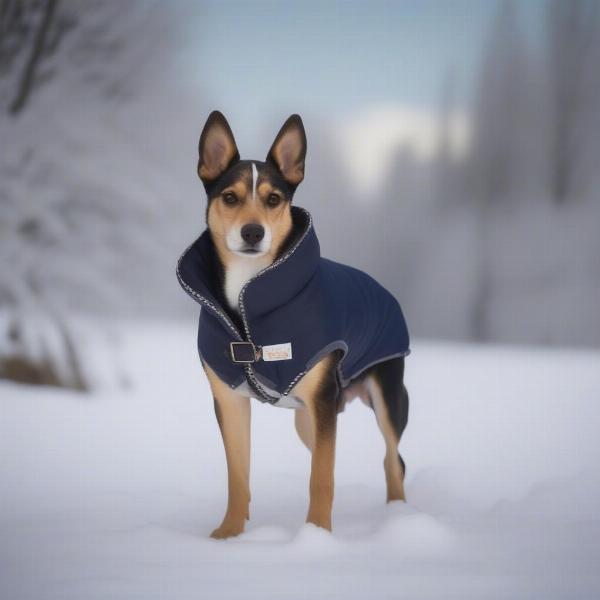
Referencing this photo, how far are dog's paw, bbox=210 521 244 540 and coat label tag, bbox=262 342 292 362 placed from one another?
0.69 meters

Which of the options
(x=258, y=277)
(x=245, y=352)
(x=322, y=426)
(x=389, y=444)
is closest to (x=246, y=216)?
(x=258, y=277)

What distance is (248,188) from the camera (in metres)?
2.84

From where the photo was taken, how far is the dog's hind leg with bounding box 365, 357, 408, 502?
11.1ft

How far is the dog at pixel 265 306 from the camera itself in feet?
9.26

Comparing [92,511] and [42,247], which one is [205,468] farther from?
[42,247]

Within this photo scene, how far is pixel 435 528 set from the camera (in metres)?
2.91

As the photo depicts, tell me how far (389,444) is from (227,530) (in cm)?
78

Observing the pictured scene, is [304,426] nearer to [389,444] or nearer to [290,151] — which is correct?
[389,444]

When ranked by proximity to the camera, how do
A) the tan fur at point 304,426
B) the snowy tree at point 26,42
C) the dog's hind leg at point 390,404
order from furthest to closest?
the snowy tree at point 26,42 < the tan fur at point 304,426 < the dog's hind leg at point 390,404

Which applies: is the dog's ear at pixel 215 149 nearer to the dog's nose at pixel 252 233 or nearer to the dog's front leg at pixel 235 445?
the dog's nose at pixel 252 233

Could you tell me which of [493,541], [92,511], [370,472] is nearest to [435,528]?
[493,541]

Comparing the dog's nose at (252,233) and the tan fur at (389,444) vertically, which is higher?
the dog's nose at (252,233)

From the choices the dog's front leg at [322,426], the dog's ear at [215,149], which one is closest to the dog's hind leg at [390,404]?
the dog's front leg at [322,426]

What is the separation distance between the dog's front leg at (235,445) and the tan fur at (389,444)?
0.58m
